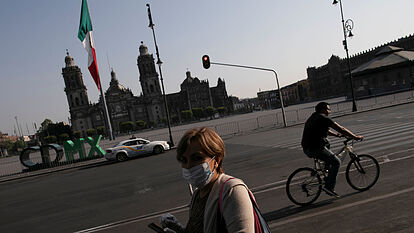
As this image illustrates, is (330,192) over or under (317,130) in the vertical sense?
under

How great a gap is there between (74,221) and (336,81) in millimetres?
109369

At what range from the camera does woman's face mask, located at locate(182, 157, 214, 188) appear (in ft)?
5.69

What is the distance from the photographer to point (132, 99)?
10975 cm

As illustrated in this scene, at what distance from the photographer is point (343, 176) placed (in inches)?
258

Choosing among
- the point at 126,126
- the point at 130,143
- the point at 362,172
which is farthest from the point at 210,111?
the point at 362,172

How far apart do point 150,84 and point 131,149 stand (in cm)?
9125

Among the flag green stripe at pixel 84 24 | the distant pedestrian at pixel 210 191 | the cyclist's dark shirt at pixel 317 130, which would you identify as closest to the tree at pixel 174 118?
the flag green stripe at pixel 84 24

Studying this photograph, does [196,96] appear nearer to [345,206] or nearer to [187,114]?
[187,114]

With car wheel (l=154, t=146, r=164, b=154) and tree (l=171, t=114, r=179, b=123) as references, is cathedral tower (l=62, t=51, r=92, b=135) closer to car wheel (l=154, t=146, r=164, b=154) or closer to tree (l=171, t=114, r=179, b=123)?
tree (l=171, t=114, r=179, b=123)

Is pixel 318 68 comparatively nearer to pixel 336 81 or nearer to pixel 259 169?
pixel 336 81

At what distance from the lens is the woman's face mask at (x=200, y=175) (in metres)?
1.73

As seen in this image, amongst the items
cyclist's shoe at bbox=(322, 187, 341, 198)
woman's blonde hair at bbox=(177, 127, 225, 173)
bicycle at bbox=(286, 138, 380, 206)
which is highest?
woman's blonde hair at bbox=(177, 127, 225, 173)

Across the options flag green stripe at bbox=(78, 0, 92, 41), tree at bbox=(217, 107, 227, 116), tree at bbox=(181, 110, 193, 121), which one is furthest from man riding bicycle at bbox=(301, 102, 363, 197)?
→ tree at bbox=(217, 107, 227, 116)

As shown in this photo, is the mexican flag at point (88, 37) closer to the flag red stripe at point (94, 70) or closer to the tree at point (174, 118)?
the flag red stripe at point (94, 70)
